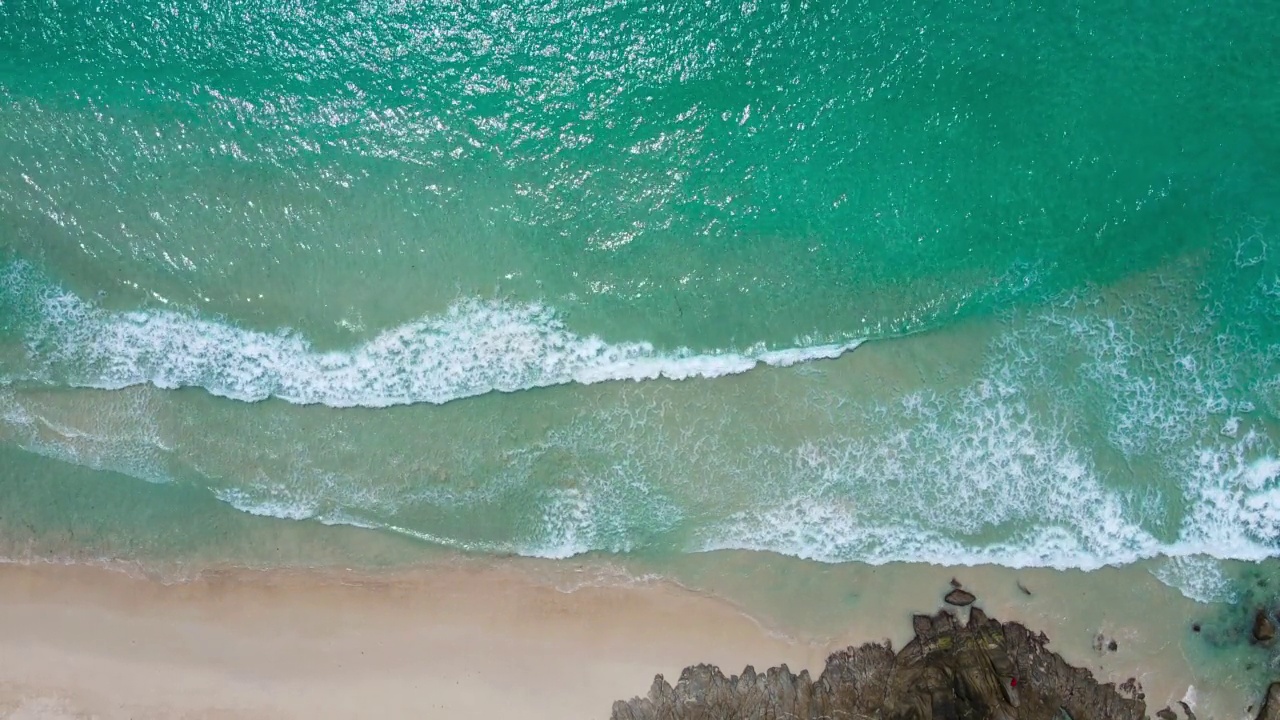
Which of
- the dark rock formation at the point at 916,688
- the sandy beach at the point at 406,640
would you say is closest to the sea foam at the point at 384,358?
the sandy beach at the point at 406,640

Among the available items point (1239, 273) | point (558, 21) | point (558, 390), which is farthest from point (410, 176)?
point (1239, 273)

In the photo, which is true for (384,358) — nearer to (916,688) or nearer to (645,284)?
(645,284)

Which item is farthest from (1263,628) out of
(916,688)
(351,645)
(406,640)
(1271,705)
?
(351,645)

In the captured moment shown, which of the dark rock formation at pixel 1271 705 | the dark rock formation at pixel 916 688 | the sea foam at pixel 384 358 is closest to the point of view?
the dark rock formation at pixel 916 688

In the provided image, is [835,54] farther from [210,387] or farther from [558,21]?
[210,387]

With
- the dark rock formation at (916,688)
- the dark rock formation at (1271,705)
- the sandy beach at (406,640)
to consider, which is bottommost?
the dark rock formation at (1271,705)

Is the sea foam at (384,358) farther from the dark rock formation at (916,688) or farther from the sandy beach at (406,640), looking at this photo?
the dark rock formation at (916,688)
